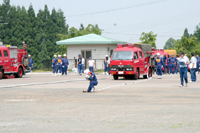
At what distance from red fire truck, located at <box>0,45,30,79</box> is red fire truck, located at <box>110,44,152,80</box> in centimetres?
847

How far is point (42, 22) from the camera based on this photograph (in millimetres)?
104750

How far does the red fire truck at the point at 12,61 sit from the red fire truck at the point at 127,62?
8467 mm

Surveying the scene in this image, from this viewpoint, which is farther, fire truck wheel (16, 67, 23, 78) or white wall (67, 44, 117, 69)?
white wall (67, 44, 117, 69)

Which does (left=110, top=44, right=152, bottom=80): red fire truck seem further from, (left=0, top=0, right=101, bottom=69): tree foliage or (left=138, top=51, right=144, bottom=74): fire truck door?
(left=0, top=0, right=101, bottom=69): tree foliage

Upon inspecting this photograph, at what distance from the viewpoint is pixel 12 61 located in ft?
104

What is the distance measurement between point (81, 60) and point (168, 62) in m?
9.20

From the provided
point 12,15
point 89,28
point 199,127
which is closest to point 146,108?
point 199,127

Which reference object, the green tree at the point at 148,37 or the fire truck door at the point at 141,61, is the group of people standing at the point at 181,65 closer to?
the fire truck door at the point at 141,61

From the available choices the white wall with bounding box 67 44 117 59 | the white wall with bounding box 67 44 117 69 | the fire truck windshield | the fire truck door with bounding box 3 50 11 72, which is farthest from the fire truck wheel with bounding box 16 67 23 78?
the white wall with bounding box 67 44 117 59

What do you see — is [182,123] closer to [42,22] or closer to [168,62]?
[168,62]

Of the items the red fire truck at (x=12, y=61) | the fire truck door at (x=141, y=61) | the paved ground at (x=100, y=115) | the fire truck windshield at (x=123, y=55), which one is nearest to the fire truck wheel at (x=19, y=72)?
the red fire truck at (x=12, y=61)

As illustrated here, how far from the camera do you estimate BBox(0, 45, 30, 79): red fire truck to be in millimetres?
30609

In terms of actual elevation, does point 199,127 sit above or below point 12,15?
below

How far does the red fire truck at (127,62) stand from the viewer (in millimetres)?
27812
